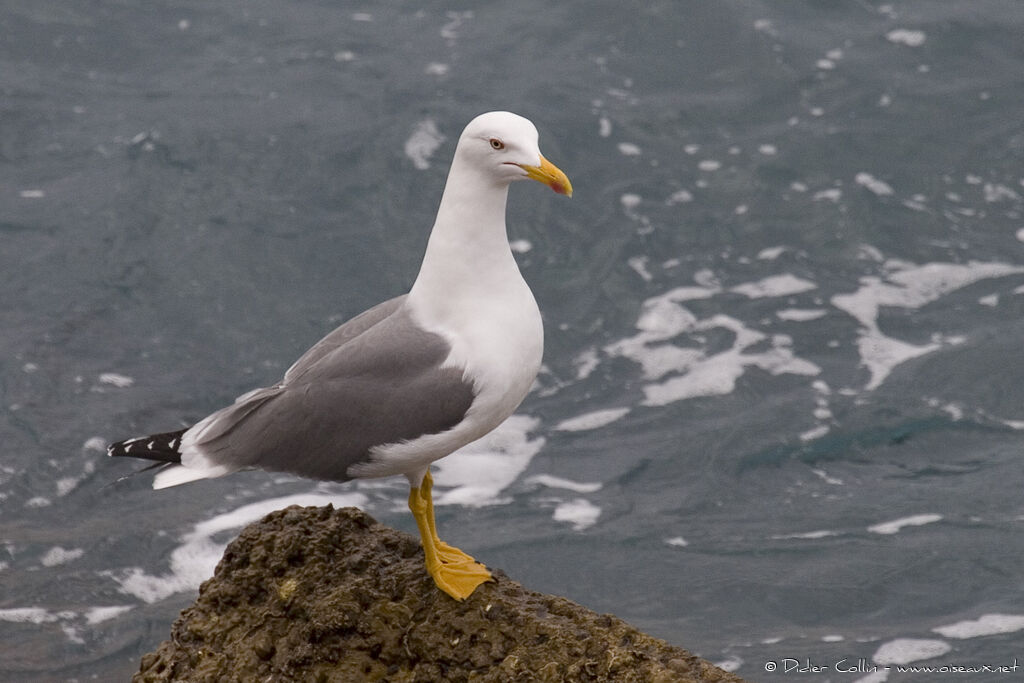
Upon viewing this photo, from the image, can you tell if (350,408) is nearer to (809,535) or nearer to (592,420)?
(809,535)

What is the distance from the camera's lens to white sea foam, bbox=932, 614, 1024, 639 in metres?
8.94

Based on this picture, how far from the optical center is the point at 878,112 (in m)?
14.2

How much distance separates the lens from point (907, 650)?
8.76m

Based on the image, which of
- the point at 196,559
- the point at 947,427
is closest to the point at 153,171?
the point at 196,559

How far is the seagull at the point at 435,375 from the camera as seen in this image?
5.71 meters

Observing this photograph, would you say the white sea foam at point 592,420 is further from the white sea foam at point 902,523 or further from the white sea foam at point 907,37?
the white sea foam at point 907,37

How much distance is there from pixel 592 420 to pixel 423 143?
173 inches

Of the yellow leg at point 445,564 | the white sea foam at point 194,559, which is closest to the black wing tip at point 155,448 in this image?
the yellow leg at point 445,564

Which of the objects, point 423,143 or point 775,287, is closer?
point 775,287

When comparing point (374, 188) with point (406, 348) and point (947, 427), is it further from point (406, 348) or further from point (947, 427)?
point (406, 348)

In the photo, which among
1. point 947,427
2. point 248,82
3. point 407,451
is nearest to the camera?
point 407,451

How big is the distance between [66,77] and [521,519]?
8.49 metres

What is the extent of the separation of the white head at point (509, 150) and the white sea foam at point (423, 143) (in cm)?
828

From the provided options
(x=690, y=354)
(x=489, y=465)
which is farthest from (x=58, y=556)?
(x=690, y=354)
